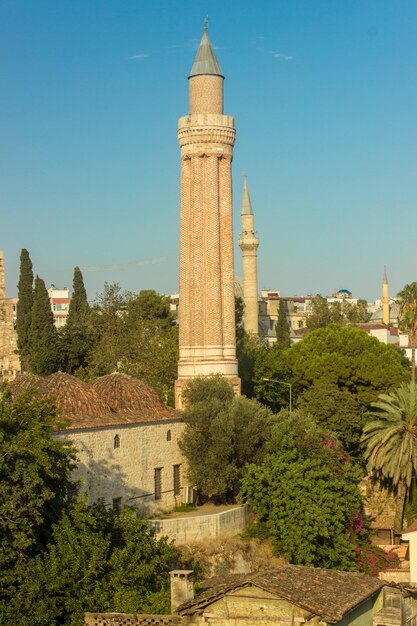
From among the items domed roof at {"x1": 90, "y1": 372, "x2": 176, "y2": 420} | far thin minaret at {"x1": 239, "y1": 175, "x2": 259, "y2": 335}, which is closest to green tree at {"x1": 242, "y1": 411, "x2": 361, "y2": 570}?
domed roof at {"x1": 90, "y1": 372, "x2": 176, "y2": 420}

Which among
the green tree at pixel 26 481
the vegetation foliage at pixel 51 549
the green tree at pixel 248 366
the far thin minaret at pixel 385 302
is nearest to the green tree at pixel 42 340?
the green tree at pixel 248 366

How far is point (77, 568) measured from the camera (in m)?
28.0

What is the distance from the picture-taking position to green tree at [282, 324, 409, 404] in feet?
179

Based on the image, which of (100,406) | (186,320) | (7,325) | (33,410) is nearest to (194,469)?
(100,406)

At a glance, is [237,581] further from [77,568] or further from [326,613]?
[77,568]

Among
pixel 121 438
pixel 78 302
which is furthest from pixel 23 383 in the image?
pixel 78 302

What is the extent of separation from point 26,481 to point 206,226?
844 inches

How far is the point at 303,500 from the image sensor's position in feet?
127

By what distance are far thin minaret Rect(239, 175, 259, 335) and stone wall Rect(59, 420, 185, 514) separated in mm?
42704

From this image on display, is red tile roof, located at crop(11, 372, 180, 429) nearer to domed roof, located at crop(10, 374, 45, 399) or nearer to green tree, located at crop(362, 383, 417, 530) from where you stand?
domed roof, located at crop(10, 374, 45, 399)

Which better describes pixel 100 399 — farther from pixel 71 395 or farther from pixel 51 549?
pixel 51 549

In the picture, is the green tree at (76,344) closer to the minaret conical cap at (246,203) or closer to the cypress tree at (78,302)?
the cypress tree at (78,302)

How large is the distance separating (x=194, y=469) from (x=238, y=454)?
176cm

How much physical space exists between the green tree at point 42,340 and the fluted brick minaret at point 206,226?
17802 mm
